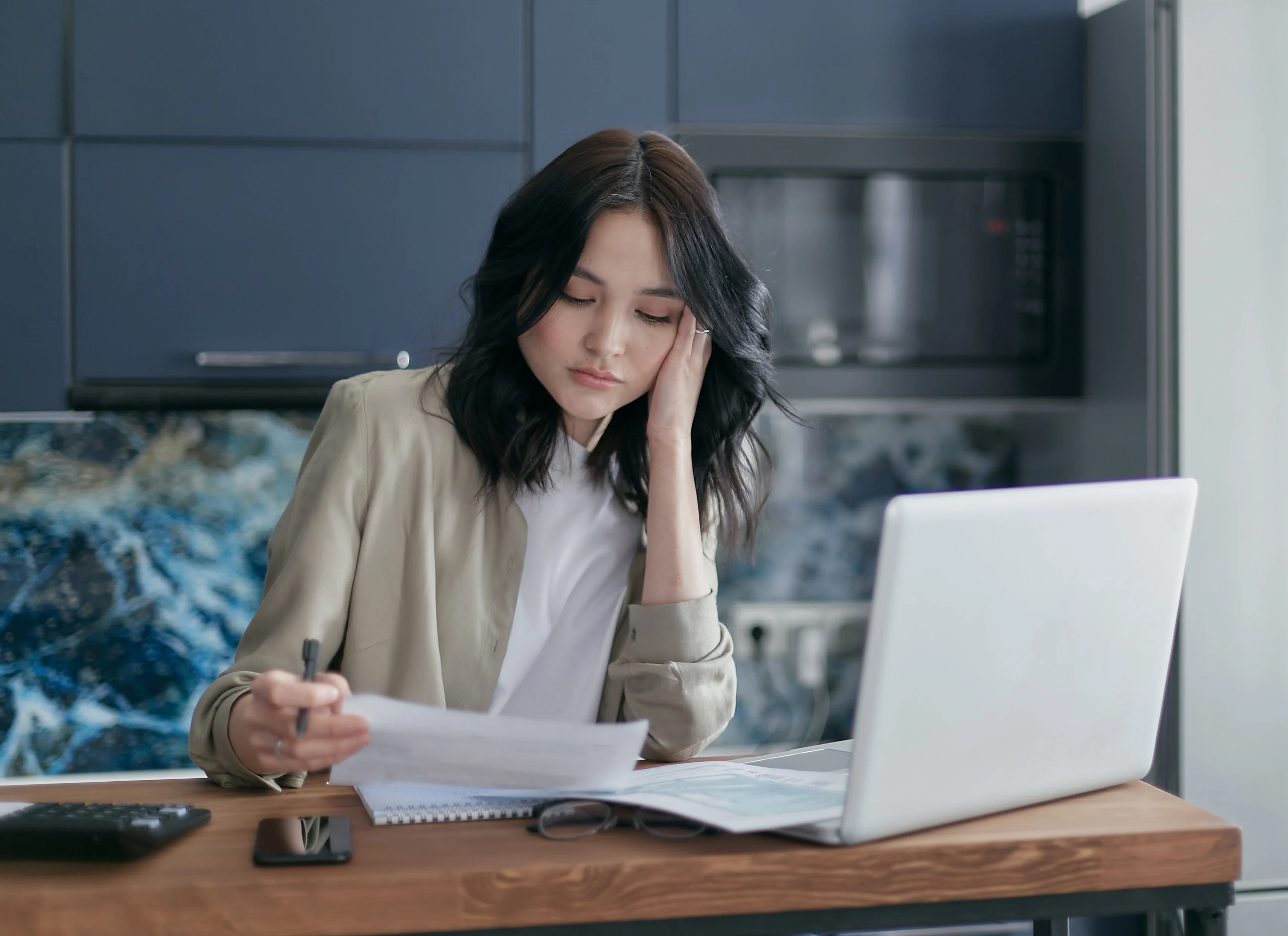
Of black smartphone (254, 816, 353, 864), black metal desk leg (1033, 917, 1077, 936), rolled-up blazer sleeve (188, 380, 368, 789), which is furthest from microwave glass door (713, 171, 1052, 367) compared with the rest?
black smartphone (254, 816, 353, 864)

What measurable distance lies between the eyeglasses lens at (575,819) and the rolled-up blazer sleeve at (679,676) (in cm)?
29

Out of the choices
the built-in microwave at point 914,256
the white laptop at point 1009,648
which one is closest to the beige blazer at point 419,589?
the white laptop at point 1009,648

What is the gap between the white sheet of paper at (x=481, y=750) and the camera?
731 millimetres

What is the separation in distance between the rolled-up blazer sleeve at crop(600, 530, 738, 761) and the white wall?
1003 mm

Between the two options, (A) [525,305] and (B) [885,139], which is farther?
(B) [885,139]

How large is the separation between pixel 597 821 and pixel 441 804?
0.40 ft

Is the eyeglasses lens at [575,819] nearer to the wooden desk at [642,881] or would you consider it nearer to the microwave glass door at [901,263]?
the wooden desk at [642,881]

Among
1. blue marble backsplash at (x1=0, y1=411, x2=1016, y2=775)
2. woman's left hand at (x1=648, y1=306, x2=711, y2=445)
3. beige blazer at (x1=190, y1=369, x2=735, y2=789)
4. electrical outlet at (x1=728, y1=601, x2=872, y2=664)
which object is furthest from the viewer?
electrical outlet at (x1=728, y1=601, x2=872, y2=664)

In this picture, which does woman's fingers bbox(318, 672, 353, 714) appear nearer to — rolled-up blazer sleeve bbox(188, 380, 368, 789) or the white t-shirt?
rolled-up blazer sleeve bbox(188, 380, 368, 789)

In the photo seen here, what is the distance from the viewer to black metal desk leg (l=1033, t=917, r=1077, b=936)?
1021 millimetres

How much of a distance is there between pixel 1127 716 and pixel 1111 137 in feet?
4.55

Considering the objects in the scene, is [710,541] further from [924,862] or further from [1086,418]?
[1086,418]

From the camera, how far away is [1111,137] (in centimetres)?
199

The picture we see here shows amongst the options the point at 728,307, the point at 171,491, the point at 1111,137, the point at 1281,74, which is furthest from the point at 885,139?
the point at 171,491
